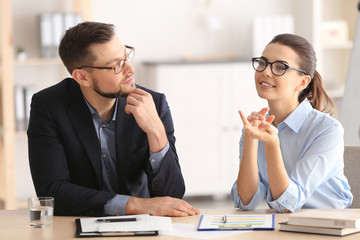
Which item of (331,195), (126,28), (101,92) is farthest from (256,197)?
(126,28)

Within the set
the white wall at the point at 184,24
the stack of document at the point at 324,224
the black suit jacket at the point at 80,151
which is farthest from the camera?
the white wall at the point at 184,24

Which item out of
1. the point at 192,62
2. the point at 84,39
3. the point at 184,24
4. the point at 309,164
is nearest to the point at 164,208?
the point at 309,164

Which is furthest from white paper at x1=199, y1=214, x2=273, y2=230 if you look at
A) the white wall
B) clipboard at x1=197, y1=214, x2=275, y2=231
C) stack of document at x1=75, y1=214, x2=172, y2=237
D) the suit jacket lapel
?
the white wall

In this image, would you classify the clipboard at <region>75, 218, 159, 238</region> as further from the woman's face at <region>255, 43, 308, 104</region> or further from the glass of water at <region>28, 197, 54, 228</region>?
the woman's face at <region>255, 43, 308, 104</region>

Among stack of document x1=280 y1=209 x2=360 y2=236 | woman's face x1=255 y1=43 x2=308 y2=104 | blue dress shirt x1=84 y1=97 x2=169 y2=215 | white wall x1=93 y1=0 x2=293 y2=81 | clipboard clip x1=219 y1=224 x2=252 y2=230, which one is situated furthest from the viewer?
white wall x1=93 y1=0 x2=293 y2=81

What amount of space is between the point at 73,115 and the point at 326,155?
903mm

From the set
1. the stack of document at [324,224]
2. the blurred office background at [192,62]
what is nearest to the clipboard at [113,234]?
the stack of document at [324,224]

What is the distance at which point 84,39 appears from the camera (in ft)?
7.63

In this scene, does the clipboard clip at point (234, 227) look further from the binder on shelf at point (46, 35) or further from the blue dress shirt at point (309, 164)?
the binder on shelf at point (46, 35)

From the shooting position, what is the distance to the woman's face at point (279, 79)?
213 cm

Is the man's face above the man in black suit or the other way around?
above

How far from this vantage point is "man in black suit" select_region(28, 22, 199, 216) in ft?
7.38

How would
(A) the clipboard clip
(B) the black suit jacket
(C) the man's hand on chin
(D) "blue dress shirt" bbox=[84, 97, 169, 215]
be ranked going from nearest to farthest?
(A) the clipboard clip
(C) the man's hand on chin
(B) the black suit jacket
(D) "blue dress shirt" bbox=[84, 97, 169, 215]

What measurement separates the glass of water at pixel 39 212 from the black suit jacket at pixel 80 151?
284mm
